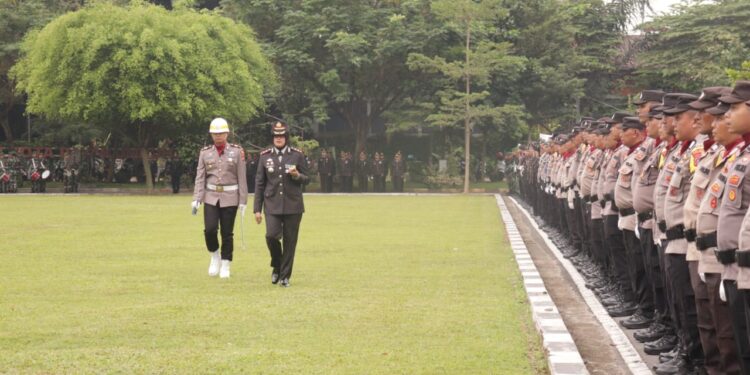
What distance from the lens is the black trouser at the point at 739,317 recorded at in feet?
22.1

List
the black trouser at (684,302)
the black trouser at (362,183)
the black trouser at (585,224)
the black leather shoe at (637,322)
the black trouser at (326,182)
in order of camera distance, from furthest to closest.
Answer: the black trouser at (362,183) → the black trouser at (326,182) → the black trouser at (585,224) → the black leather shoe at (637,322) → the black trouser at (684,302)

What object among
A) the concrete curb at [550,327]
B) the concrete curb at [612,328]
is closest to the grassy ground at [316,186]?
the concrete curb at [612,328]

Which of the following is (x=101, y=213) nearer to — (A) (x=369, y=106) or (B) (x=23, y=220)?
(B) (x=23, y=220)

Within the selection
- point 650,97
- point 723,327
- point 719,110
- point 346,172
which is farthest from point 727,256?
point 346,172

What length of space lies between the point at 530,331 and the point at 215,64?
127 ft

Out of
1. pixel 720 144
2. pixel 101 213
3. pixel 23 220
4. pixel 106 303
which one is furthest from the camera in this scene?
pixel 101 213

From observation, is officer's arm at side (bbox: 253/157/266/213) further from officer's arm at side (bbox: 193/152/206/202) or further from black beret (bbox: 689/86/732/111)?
black beret (bbox: 689/86/732/111)

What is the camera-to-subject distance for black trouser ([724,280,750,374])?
6738mm

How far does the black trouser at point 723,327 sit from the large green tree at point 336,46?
46.0 meters

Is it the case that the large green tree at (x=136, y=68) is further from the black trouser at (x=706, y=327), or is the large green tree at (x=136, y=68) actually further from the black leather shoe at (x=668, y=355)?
the black trouser at (x=706, y=327)

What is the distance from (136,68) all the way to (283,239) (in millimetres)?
33225


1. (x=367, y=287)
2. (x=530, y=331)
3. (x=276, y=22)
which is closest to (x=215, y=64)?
(x=276, y=22)

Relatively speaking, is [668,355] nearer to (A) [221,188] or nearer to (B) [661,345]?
(B) [661,345]

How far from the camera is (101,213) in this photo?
3209 centimetres
